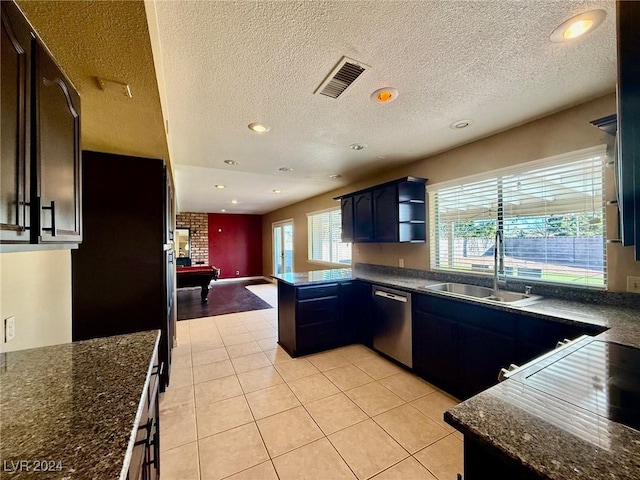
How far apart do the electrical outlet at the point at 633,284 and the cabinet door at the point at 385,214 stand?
1.85 m

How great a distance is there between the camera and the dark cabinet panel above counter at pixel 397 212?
10.4ft

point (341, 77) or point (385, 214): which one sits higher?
point (341, 77)

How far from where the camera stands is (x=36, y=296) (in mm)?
1509

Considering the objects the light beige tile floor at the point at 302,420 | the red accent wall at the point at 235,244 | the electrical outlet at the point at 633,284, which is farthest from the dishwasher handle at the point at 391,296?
the red accent wall at the point at 235,244

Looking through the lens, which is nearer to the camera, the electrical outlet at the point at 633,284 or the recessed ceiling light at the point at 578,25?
the recessed ceiling light at the point at 578,25

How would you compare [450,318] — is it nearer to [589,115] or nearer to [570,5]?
[589,115]

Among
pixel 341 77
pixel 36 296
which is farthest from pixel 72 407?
pixel 341 77

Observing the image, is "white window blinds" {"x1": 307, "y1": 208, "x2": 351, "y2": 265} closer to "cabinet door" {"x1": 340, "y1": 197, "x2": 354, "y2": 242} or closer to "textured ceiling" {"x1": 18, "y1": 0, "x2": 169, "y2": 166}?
"cabinet door" {"x1": 340, "y1": 197, "x2": 354, "y2": 242}

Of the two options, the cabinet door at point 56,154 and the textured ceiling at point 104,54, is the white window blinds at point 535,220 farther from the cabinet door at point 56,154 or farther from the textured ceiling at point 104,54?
the cabinet door at point 56,154

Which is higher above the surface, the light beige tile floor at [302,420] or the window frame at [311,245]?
the window frame at [311,245]

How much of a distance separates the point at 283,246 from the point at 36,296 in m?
6.77

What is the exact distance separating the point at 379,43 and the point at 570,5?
836 mm

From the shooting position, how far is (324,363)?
2922 millimetres

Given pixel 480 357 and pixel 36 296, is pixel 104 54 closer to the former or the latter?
pixel 36 296
